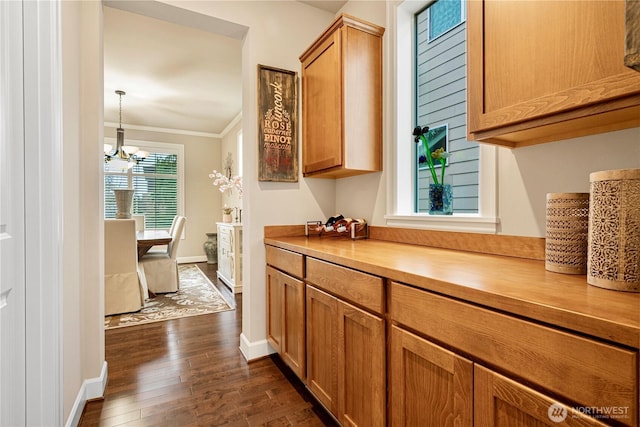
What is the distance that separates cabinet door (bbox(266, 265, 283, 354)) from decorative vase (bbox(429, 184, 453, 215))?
1088mm

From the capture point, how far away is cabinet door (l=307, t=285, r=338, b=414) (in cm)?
145

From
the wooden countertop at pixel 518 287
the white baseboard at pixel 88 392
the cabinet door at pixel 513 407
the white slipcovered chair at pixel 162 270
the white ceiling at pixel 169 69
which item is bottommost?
the white baseboard at pixel 88 392

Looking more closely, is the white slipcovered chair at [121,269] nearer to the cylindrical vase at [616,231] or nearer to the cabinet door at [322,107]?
the cabinet door at [322,107]

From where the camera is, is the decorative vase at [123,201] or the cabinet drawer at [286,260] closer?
the cabinet drawer at [286,260]

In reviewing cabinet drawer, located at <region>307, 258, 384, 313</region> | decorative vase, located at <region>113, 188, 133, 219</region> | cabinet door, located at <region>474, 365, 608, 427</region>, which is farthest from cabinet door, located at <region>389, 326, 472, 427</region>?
decorative vase, located at <region>113, 188, 133, 219</region>

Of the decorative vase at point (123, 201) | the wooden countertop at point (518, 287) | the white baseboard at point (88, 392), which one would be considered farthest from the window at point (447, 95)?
the decorative vase at point (123, 201)

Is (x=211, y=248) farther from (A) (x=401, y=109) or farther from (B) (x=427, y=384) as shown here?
(B) (x=427, y=384)

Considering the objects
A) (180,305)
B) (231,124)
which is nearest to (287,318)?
(180,305)

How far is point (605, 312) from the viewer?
614mm

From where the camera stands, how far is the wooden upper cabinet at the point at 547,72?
0.82 m

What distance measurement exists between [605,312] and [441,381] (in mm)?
492

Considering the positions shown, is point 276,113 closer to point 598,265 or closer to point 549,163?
point 549,163

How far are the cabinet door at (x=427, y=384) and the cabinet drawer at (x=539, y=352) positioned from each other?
0.19ft

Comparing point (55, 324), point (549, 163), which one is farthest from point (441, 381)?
point (55, 324)
